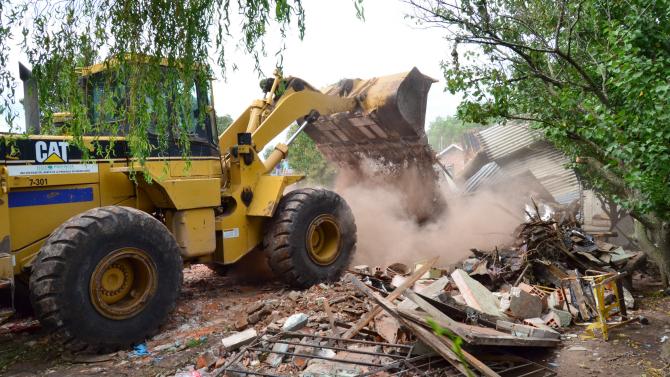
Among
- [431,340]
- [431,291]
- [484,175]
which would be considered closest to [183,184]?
[431,291]

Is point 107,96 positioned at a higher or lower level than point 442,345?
higher

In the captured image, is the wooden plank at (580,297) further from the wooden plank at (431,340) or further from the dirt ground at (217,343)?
the wooden plank at (431,340)

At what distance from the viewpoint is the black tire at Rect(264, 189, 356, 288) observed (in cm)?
699

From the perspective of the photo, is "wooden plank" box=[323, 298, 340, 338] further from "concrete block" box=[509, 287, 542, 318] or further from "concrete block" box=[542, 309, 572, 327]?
"concrete block" box=[542, 309, 572, 327]

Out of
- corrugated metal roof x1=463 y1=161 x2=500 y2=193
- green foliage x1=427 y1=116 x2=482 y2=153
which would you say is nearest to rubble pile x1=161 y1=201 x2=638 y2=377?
corrugated metal roof x1=463 y1=161 x2=500 y2=193

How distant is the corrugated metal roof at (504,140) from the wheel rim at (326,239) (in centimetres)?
1031

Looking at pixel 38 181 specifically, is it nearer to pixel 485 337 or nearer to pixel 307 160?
pixel 485 337

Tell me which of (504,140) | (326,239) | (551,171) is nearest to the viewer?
(326,239)

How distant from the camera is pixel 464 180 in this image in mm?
19438

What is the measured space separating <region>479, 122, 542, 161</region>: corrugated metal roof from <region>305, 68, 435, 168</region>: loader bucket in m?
8.09

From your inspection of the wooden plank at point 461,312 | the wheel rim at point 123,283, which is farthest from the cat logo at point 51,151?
the wooden plank at point 461,312

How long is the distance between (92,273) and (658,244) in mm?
7003

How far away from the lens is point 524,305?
19.8ft

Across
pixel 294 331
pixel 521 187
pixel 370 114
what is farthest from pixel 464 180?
pixel 294 331
